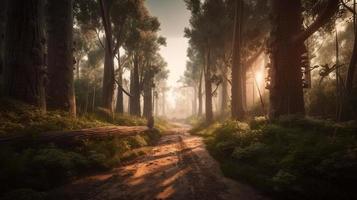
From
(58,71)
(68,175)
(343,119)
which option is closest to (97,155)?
(68,175)

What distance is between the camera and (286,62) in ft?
33.6

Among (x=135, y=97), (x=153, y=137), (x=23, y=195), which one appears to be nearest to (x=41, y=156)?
(x=23, y=195)

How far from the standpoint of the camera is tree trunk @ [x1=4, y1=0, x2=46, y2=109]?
329 inches

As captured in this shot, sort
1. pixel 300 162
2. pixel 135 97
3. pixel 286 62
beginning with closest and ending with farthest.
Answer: pixel 300 162, pixel 286 62, pixel 135 97

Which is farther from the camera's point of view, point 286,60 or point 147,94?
point 147,94

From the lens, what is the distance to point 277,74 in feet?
34.0

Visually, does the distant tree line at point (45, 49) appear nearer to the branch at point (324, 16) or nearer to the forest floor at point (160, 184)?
the forest floor at point (160, 184)

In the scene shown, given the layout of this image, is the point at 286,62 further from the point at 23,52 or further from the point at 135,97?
the point at 135,97

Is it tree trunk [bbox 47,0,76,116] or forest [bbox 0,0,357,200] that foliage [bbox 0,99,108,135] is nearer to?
forest [bbox 0,0,357,200]

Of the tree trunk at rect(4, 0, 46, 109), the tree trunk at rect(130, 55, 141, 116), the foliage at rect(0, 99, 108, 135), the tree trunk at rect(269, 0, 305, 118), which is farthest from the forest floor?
the tree trunk at rect(130, 55, 141, 116)

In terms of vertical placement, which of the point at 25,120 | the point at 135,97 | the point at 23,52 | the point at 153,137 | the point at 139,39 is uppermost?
the point at 139,39

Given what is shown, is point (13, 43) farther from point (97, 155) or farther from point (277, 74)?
point (277, 74)

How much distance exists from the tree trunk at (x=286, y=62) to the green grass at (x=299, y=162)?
5.90ft

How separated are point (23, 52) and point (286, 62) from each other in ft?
36.8
